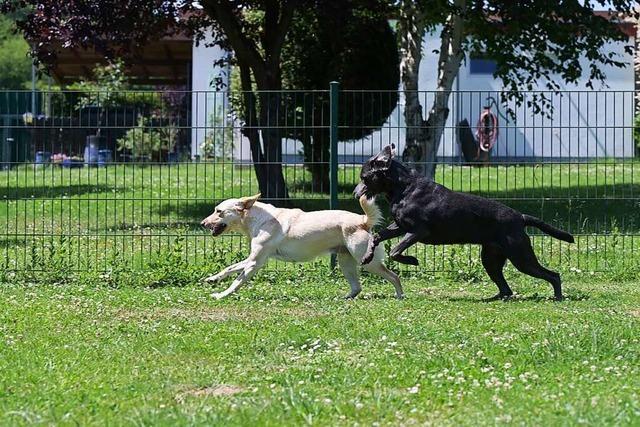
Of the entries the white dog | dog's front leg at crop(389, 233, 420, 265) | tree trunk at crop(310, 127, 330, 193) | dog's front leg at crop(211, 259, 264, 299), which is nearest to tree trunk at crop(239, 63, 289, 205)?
tree trunk at crop(310, 127, 330, 193)

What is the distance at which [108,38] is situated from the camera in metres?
21.2

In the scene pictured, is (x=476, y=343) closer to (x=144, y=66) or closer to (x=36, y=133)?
(x=36, y=133)

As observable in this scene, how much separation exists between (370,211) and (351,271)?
72 centimetres

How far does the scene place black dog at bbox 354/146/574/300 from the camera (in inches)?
461

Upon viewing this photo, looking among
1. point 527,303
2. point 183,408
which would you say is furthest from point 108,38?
point 183,408

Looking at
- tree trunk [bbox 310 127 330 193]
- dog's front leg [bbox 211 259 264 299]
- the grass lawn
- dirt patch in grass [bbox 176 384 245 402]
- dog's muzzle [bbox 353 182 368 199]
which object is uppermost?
tree trunk [bbox 310 127 330 193]

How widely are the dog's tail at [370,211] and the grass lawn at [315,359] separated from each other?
30.5 inches

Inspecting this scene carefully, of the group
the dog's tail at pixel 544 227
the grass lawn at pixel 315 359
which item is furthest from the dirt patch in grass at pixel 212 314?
the dog's tail at pixel 544 227

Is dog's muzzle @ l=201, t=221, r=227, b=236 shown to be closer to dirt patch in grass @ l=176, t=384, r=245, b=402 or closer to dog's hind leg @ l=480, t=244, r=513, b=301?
dog's hind leg @ l=480, t=244, r=513, b=301

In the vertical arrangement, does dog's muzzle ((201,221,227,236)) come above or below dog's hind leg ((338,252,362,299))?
above

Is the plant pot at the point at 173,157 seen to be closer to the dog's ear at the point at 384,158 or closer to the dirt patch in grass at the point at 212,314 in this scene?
the dog's ear at the point at 384,158

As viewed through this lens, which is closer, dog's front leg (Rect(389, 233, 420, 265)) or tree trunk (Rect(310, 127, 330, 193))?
dog's front leg (Rect(389, 233, 420, 265))

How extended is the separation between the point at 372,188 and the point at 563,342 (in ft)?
12.0

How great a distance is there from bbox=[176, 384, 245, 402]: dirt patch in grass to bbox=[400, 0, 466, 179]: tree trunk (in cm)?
1134
